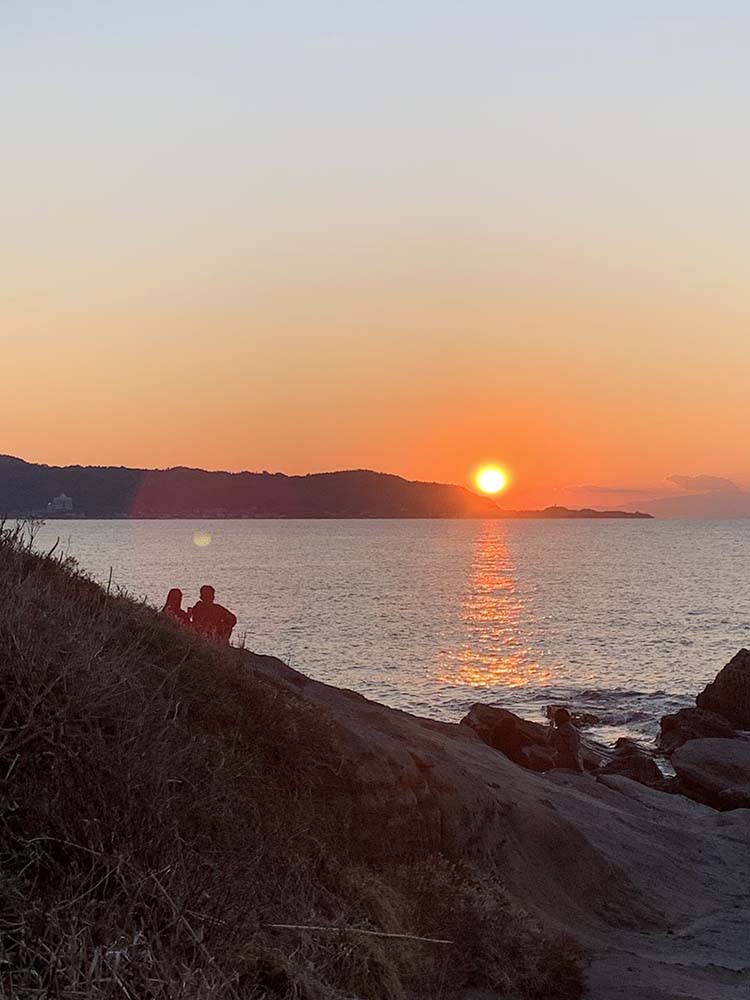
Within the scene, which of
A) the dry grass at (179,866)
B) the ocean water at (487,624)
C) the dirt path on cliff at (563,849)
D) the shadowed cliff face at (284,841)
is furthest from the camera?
the ocean water at (487,624)

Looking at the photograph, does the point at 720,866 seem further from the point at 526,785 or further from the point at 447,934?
the point at 447,934

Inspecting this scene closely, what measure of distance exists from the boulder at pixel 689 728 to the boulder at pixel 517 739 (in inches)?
163

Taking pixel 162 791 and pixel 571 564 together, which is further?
pixel 571 564

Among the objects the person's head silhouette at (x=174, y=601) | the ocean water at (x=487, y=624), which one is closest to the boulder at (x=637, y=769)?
the ocean water at (x=487, y=624)

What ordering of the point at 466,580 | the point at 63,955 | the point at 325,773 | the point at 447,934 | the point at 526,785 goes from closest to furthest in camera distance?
1. the point at 63,955
2. the point at 447,934
3. the point at 325,773
4. the point at 526,785
5. the point at 466,580

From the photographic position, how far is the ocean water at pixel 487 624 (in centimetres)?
4744

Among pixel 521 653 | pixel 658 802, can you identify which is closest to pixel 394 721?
pixel 658 802

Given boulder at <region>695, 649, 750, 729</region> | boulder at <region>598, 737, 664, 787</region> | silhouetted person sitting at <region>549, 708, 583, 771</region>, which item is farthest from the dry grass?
boulder at <region>695, 649, 750, 729</region>

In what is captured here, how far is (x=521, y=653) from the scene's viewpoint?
61.3 m

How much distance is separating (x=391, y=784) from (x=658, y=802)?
42.3ft

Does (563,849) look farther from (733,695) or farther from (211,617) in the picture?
(733,695)

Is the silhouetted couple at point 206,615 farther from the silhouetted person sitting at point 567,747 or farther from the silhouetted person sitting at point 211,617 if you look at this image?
the silhouetted person sitting at point 567,747

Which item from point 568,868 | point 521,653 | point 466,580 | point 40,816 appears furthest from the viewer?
point 466,580

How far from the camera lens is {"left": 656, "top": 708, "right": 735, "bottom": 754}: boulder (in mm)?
35031
